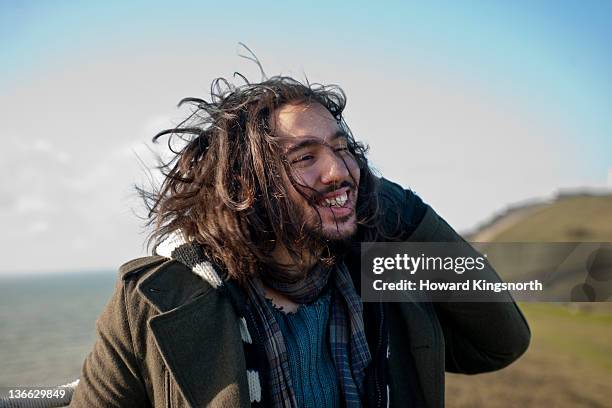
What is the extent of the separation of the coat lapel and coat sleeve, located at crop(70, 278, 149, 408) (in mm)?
144

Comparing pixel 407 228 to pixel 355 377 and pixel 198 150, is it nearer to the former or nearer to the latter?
pixel 355 377

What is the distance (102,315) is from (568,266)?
19.1ft

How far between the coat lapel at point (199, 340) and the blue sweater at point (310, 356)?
264mm

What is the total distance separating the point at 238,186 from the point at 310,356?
814mm

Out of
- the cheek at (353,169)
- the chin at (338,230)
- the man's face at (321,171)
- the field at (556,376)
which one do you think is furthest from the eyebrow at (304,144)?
the field at (556,376)

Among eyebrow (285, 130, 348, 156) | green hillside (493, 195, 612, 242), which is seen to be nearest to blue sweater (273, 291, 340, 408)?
eyebrow (285, 130, 348, 156)

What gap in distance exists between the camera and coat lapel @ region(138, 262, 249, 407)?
2.01 meters

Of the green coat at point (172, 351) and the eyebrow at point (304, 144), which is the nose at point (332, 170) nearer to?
the eyebrow at point (304, 144)

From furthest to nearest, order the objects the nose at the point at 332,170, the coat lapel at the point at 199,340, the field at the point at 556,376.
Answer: the field at the point at 556,376, the nose at the point at 332,170, the coat lapel at the point at 199,340

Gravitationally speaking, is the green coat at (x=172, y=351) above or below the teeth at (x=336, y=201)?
below

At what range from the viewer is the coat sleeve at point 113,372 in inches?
80.4

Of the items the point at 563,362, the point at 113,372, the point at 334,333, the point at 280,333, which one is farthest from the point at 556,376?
the point at 113,372

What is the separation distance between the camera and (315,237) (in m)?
2.36

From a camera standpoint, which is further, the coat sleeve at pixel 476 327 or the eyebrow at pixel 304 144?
the coat sleeve at pixel 476 327
